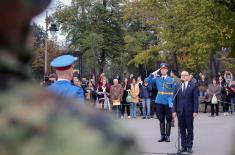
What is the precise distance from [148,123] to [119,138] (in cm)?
1971

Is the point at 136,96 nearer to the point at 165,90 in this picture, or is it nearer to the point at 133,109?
the point at 133,109

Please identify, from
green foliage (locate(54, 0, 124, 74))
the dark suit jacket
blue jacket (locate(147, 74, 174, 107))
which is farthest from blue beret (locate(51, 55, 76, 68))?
green foliage (locate(54, 0, 124, 74))

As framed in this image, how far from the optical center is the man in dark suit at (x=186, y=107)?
12094 millimetres

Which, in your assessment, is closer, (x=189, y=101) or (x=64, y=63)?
(x=64, y=63)

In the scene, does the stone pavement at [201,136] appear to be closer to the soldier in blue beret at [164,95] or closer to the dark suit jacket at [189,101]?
the soldier in blue beret at [164,95]

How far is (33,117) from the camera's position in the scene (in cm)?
95

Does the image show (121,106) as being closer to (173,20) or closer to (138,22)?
(173,20)

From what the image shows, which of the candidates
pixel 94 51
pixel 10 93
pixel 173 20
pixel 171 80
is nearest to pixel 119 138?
pixel 10 93

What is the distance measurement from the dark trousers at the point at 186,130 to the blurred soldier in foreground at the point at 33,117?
37.0 feet

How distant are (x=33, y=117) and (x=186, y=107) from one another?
443 inches

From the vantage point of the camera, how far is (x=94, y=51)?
48.8m

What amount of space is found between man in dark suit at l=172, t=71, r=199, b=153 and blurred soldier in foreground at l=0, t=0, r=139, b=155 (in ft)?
36.6

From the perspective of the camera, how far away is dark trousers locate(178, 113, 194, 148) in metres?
12.2

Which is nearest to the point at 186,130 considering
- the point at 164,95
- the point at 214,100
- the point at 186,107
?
the point at 186,107
